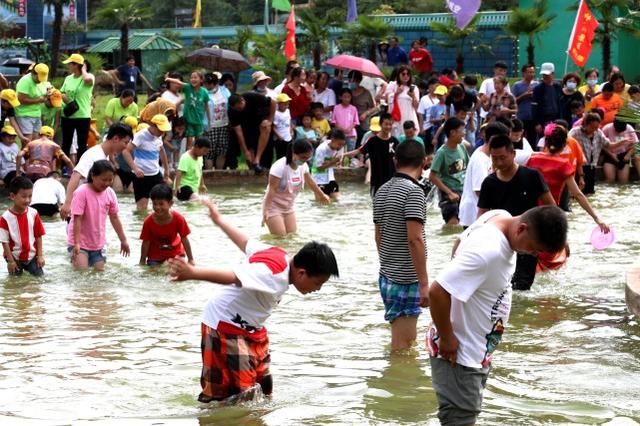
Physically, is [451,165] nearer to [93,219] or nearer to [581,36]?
[93,219]

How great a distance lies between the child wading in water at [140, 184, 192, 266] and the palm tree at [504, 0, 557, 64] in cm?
1775

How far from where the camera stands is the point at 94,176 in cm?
1133

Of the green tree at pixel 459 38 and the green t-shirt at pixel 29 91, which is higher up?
the green tree at pixel 459 38

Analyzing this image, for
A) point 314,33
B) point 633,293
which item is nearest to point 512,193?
point 633,293

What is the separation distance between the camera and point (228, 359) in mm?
6305

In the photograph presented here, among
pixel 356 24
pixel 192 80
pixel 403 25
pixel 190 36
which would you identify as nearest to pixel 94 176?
pixel 192 80

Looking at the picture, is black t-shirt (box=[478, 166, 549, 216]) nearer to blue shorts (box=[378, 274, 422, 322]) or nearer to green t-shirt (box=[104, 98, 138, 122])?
blue shorts (box=[378, 274, 422, 322])

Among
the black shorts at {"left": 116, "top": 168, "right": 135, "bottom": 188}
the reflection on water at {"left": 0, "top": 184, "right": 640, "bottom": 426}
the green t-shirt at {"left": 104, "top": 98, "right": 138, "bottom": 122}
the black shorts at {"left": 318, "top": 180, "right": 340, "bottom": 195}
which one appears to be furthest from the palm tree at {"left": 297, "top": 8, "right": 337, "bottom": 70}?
the reflection on water at {"left": 0, "top": 184, "right": 640, "bottom": 426}

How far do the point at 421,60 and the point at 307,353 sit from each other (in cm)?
1800

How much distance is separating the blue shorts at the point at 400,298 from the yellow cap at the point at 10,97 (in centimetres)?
1109

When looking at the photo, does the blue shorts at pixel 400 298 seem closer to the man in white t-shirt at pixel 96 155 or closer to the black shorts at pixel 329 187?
the man in white t-shirt at pixel 96 155

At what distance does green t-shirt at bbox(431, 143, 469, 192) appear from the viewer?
13250 mm

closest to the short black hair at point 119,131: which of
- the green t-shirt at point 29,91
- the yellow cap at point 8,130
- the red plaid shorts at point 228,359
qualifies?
the yellow cap at point 8,130

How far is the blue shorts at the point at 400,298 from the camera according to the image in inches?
307
